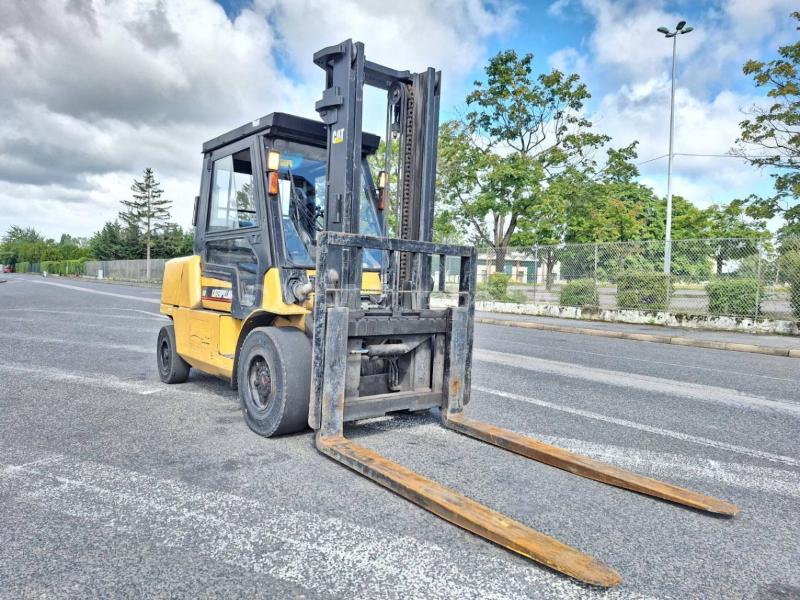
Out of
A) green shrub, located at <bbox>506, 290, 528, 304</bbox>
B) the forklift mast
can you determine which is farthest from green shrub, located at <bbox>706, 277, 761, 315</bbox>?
the forklift mast

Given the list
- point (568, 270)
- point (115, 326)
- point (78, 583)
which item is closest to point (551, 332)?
point (568, 270)

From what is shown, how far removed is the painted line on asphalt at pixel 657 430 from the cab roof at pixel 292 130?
10.3ft

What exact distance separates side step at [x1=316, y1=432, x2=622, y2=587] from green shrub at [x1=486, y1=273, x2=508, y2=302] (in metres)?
18.7

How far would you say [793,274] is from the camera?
47.5 feet

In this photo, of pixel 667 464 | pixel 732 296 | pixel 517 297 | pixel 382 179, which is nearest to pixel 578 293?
pixel 517 297

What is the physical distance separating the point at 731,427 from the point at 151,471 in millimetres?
5055

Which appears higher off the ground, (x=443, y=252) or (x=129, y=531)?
(x=443, y=252)

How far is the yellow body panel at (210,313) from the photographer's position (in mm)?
4742

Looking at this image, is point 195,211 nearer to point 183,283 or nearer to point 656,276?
point 183,283

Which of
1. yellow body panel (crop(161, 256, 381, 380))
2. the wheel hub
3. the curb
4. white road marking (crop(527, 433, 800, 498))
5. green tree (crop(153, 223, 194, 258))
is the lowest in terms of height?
white road marking (crop(527, 433, 800, 498))

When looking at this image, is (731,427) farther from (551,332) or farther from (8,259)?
(8,259)

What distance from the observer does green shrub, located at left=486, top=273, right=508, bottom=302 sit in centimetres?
2202

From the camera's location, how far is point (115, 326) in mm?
12922

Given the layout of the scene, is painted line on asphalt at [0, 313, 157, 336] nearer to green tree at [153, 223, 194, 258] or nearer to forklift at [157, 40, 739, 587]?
forklift at [157, 40, 739, 587]
